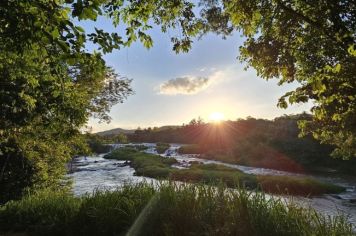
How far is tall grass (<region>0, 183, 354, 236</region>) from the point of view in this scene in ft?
27.2

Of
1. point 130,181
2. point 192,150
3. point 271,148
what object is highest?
point 192,150

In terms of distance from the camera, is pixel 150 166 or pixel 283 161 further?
pixel 283 161

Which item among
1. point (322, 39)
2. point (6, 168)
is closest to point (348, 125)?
point (322, 39)

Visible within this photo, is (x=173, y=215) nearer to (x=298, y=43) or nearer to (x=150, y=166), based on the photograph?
(x=298, y=43)

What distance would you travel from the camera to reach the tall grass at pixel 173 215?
27.2ft

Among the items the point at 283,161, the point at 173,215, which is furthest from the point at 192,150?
the point at 173,215

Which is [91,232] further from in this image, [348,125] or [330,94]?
[348,125]

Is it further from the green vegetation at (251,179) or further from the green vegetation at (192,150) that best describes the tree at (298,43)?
the green vegetation at (192,150)

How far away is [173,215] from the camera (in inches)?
370

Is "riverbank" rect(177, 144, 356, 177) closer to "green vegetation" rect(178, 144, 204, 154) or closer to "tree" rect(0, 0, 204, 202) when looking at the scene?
"green vegetation" rect(178, 144, 204, 154)

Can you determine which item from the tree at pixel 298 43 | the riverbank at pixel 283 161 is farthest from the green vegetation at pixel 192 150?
the tree at pixel 298 43

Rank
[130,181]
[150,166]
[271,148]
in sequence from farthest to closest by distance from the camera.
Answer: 1. [271,148]
2. [150,166]
3. [130,181]

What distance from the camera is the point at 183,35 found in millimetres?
8922

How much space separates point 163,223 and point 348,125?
767 cm
